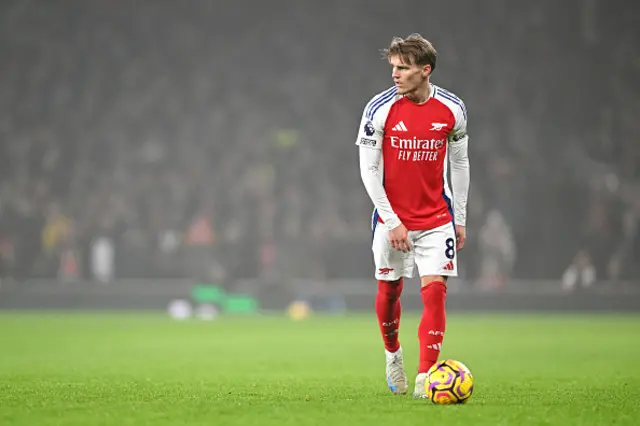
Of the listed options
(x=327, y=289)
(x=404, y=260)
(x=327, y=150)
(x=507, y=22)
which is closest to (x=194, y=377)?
(x=404, y=260)

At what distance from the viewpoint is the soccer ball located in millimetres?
6476

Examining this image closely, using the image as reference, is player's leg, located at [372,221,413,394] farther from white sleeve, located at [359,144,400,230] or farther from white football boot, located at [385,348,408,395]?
white sleeve, located at [359,144,400,230]

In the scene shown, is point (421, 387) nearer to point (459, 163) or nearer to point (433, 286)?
point (433, 286)

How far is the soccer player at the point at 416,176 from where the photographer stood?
7.04 metres

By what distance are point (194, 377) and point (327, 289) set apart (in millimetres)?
14754

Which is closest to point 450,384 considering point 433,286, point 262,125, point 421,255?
point 433,286

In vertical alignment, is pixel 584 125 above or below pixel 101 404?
above

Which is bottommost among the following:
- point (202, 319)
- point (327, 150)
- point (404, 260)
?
point (202, 319)

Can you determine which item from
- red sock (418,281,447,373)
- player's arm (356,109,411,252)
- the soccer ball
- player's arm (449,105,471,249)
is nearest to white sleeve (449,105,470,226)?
player's arm (449,105,471,249)

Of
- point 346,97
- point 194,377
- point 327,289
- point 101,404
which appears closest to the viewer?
point 101,404

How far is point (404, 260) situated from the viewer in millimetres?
7379

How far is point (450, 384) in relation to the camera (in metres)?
6.47

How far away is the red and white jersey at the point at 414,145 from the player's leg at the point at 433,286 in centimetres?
10

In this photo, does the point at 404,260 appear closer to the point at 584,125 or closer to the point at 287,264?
the point at 287,264
